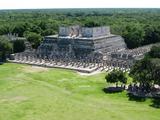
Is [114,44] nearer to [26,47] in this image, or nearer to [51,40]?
[51,40]

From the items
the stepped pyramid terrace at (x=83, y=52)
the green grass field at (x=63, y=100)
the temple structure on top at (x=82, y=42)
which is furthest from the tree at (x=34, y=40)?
the green grass field at (x=63, y=100)

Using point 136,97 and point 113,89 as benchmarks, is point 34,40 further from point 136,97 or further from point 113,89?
point 136,97

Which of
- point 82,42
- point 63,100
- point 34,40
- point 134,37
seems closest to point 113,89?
point 63,100

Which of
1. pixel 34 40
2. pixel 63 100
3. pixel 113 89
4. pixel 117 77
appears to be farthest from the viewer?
pixel 34 40

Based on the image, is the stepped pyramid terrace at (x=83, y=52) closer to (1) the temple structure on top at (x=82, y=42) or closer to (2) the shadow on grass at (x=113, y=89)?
(1) the temple structure on top at (x=82, y=42)

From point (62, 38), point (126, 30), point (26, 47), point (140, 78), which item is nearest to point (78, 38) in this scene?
point (62, 38)

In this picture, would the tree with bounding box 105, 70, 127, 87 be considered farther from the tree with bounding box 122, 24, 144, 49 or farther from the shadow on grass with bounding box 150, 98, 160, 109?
the tree with bounding box 122, 24, 144, 49
